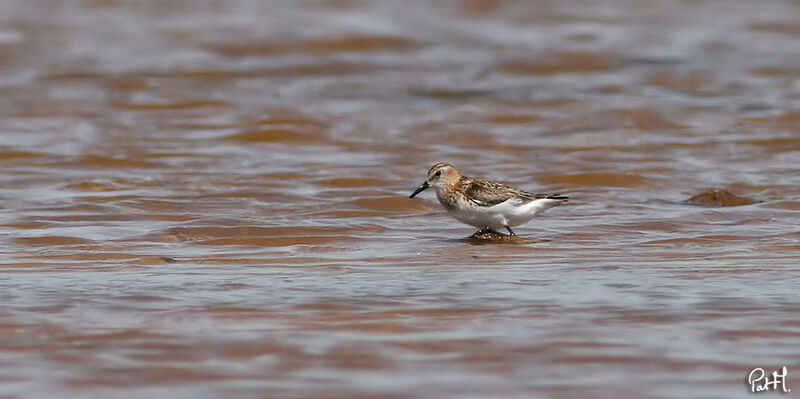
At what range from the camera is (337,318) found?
21.6 feet

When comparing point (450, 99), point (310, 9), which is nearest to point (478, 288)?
point (450, 99)

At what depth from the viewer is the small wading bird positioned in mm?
9680

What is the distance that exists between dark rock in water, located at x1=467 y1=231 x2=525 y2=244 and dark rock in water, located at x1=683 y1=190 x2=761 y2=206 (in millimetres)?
1968

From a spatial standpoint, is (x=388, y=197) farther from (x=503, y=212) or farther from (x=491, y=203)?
(x=503, y=212)

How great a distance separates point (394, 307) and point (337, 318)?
1.24 feet

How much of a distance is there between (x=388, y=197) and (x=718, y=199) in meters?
2.54

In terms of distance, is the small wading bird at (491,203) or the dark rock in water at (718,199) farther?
the dark rock in water at (718,199)

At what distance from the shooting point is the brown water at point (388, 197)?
5.80 meters
